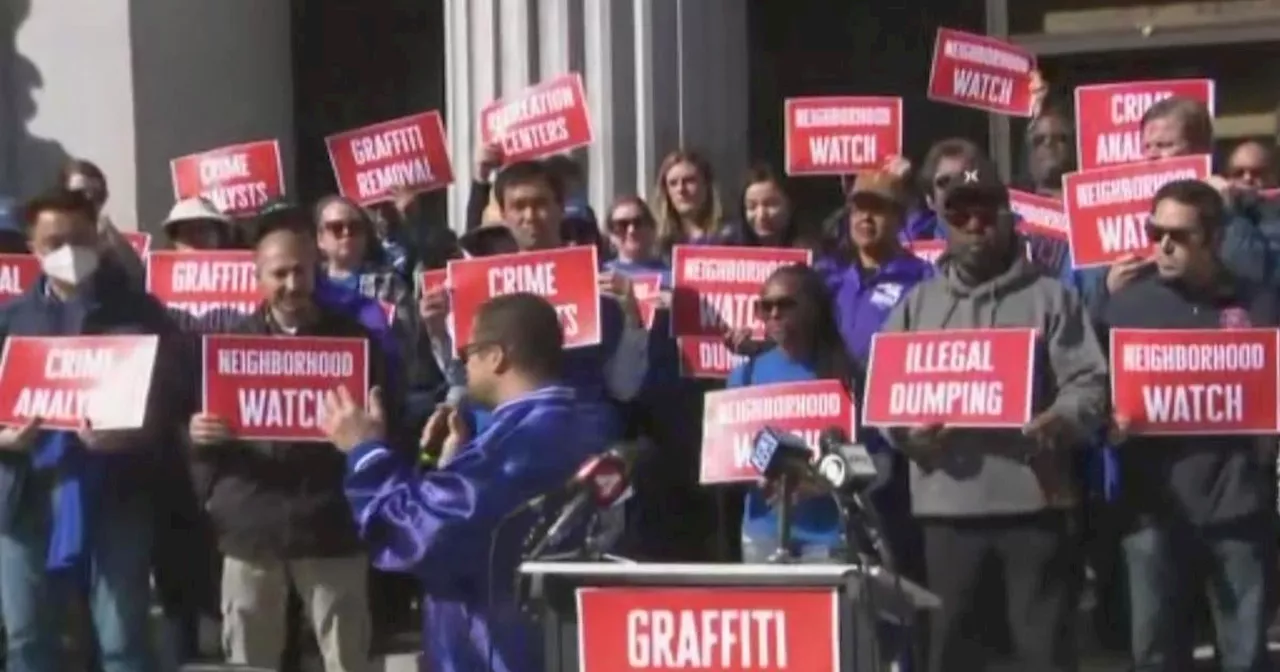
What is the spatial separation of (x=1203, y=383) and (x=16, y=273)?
402cm

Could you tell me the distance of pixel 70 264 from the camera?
8.48 meters

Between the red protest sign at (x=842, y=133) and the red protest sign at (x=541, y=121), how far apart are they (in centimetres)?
81

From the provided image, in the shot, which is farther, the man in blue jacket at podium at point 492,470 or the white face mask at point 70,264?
the white face mask at point 70,264

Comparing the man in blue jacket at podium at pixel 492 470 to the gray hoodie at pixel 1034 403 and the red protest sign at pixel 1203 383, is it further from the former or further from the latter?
the red protest sign at pixel 1203 383

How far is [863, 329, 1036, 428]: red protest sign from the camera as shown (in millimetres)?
7785

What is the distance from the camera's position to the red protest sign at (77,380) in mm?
8328

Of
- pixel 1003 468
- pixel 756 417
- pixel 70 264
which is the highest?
pixel 70 264

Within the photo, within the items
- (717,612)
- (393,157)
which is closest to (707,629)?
(717,612)

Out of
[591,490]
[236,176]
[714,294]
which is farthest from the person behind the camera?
[236,176]

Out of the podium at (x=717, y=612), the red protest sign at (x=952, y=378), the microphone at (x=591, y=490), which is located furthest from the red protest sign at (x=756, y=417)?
the podium at (x=717, y=612)

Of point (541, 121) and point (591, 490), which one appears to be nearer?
point (591, 490)

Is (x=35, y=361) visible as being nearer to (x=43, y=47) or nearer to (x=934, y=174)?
(x=934, y=174)

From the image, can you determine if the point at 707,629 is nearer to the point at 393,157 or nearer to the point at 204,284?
the point at 204,284

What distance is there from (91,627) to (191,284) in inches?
47.9
